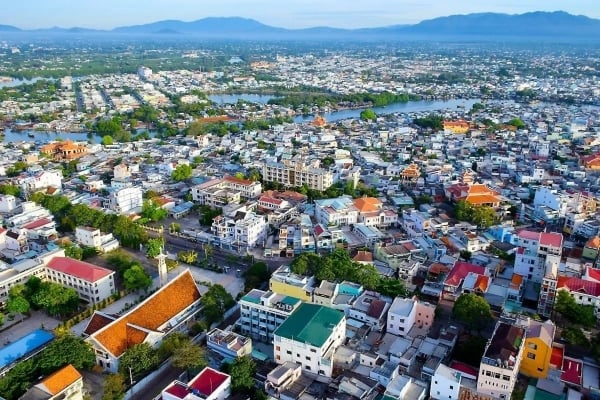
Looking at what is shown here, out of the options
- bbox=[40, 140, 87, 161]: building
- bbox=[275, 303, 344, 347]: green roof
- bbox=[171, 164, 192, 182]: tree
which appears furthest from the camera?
bbox=[40, 140, 87, 161]: building

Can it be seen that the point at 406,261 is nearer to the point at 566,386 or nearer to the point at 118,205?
the point at 566,386

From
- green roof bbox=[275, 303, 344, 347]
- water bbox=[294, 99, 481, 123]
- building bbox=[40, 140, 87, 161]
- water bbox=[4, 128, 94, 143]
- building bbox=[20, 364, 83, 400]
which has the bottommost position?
water bbox=[294, 99, 481, 123]

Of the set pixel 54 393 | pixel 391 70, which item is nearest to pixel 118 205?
pixel 54 393

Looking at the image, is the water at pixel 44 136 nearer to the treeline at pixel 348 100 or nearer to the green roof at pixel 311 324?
the treeline at pixel 348 100

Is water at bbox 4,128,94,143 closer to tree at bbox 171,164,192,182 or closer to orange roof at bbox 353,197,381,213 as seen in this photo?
tree at bbox 171,164,192,182

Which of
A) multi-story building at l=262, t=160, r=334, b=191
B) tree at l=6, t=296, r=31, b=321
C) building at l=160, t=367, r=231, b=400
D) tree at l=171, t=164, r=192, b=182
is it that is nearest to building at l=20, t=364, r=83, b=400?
building at l=160, t=367, r=231, b=400

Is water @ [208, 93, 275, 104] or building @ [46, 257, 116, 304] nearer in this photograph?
building @ [46, 257, 116, 304]

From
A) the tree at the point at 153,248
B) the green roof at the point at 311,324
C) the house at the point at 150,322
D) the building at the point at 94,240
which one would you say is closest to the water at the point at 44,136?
the building at the point at 94,240
